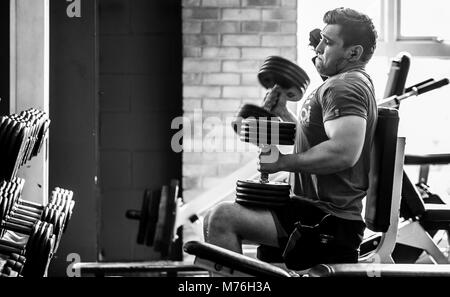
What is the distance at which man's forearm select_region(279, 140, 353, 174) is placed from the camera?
213 cm

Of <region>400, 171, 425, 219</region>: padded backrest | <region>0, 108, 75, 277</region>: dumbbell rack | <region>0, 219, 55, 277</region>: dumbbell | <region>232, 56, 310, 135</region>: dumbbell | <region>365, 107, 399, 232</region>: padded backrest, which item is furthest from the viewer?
<region>400, 171, 425, 219</region>: padded backrest

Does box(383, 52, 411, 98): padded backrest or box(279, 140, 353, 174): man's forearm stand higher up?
box(383, 52, 411, 98): padded backrest

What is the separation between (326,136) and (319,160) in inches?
7.3

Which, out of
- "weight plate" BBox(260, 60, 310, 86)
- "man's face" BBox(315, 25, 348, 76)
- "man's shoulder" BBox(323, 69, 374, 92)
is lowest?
"man's shoulder" BBox(323, 69, 374, 92)

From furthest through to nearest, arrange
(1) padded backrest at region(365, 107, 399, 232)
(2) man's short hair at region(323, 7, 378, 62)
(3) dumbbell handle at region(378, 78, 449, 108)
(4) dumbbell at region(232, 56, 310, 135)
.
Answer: (3) dumbbell handle at region(378, 78, 449, 108) → (4) dumbbell at region(232, 56, 310, 135) → (2) man's short hair at region(323, 7, 378, 62) → (1) padded backrest at region(365, 107, 399, 232)

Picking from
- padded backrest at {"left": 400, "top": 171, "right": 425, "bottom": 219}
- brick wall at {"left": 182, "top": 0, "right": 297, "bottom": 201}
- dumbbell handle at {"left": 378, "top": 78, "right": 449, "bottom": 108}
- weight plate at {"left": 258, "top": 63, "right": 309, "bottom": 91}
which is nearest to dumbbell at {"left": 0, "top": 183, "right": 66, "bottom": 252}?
weight plate at {"left": 258, "top": 63, "right": 309, "bottom": 91}

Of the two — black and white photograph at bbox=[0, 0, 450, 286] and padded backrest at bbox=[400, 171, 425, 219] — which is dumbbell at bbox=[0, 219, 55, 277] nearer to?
black and white photograph at bbox=[0, 0, 450, 286]

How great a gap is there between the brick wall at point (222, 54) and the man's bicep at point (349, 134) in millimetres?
1845

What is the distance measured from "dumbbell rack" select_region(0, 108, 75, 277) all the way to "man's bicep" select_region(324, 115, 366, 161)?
2.94 ft

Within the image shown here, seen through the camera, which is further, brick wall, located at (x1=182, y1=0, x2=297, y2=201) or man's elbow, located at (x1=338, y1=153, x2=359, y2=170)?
brick wall, located at (x1=182, y1=0, x2=297, y2=201)

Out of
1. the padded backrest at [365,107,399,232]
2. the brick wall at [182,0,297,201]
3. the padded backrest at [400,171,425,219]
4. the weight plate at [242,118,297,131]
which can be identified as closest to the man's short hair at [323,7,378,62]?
the padded backrest at [365,107,399,232]

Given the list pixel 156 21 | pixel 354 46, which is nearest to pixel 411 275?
pixel 354 46

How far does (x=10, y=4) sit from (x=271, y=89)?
1.05 meters

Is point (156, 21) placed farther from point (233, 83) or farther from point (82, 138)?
point (82, 138)
